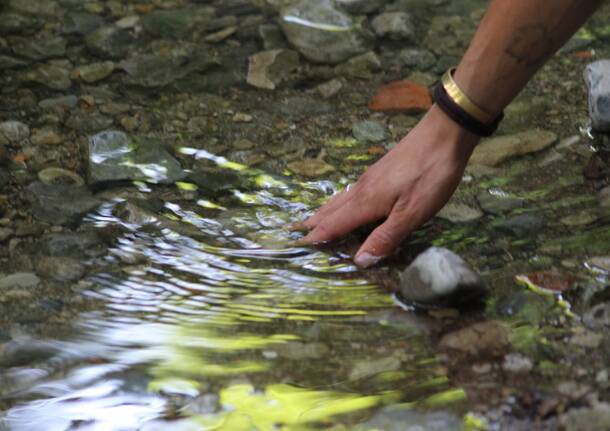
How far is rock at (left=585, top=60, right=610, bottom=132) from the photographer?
2141 mm

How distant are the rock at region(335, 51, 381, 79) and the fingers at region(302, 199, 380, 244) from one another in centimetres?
80

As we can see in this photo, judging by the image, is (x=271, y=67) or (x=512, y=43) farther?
(x=271, y=67)

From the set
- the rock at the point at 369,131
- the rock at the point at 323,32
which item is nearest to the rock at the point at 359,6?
the rock at the point at 323,32

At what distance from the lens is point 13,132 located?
2.26 m

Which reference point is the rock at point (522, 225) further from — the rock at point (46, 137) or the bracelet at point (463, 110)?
the rock at point (46, 137)

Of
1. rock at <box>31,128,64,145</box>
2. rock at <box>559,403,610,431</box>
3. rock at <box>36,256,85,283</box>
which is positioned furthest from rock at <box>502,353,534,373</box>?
rock at <box>31,128,64,145</box>

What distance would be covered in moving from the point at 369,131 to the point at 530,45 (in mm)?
756

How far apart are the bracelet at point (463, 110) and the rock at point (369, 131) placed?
22.7 inches

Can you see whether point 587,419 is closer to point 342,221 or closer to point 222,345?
point 222,345

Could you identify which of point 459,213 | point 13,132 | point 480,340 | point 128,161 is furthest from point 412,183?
point 13,132

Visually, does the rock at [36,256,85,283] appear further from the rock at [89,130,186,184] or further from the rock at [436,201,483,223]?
the rock at [436,201,483,223]

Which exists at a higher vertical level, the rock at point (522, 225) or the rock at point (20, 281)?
the rock at point (522, 225)

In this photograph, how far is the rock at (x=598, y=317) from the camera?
149cm

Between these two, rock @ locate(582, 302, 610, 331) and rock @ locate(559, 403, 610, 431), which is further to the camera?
rock @ locate(582, 302, 610, 331)
